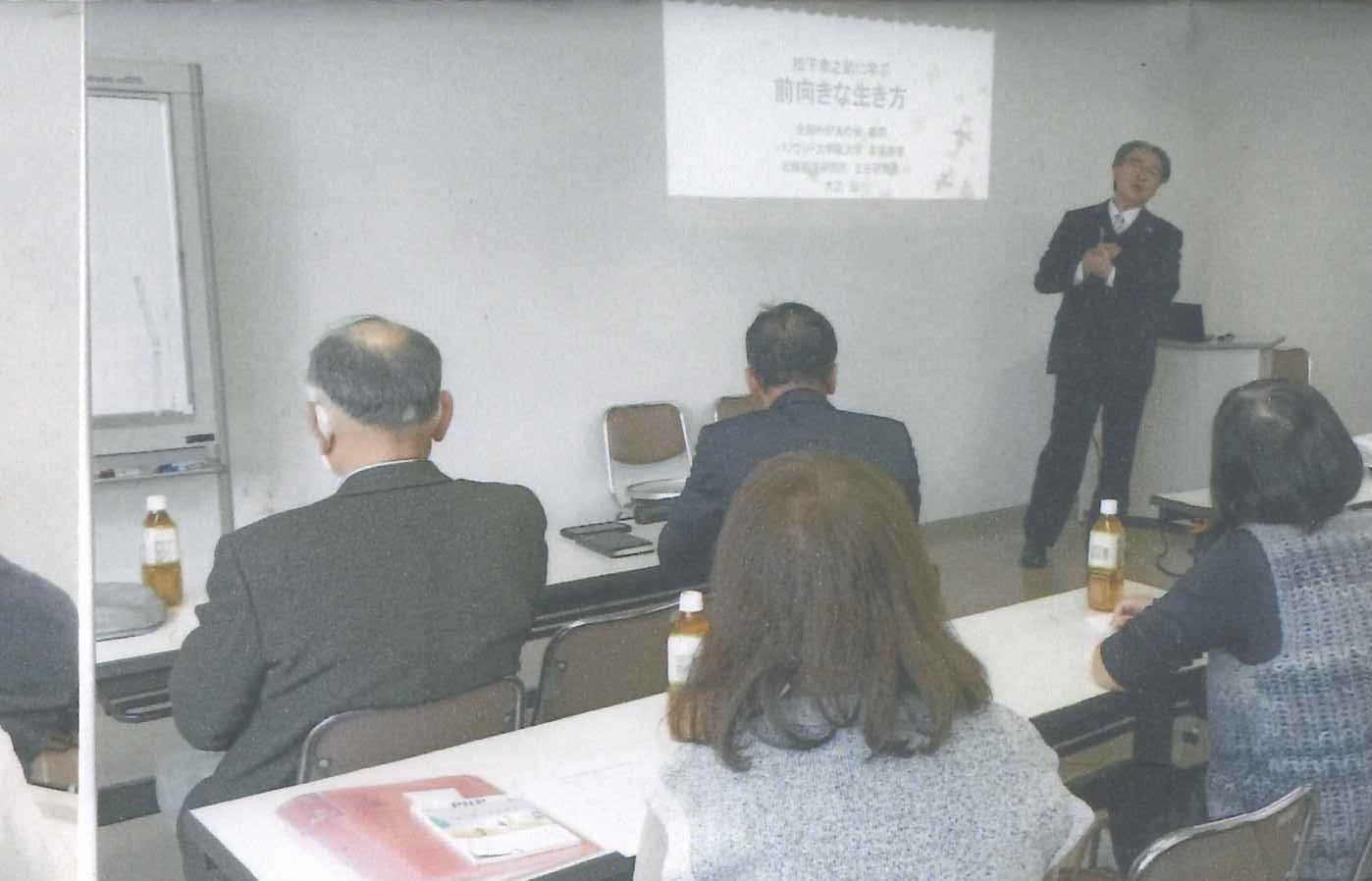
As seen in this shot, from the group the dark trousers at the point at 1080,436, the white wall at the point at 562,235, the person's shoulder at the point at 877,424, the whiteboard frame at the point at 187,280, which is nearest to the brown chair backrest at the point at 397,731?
the person's shoulder at the point at 877,424

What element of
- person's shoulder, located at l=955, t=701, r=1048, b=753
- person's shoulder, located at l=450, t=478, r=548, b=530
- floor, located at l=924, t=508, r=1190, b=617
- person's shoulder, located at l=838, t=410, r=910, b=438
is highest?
person's shoulder, located at l=838, t=410, r=910, b=438

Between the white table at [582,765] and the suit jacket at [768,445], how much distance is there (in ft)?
1.25

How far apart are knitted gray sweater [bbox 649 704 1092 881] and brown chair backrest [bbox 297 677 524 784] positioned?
0.64 meters

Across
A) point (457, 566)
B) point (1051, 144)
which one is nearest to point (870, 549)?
point (457, 566)

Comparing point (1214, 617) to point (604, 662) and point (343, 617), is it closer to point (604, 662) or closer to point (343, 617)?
point (604, 662)

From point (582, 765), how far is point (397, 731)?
0.81 ft

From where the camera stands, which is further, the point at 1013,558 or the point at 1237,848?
the point at 1013,558

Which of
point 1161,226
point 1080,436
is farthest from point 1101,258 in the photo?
point 1080,436

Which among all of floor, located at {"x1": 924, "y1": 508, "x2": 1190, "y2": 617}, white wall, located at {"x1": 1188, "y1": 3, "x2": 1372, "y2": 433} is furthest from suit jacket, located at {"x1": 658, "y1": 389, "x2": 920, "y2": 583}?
white wall, located at {"x1": 1188, "y1": 3, "x2": 1372, "y2": 433}

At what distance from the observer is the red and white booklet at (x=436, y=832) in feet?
3.79

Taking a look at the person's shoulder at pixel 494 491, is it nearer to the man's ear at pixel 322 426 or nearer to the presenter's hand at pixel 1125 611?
the man's ear at pixel 322 426

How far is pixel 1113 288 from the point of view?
446 centimetres

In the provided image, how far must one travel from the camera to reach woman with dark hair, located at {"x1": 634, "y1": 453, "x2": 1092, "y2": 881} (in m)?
0.92

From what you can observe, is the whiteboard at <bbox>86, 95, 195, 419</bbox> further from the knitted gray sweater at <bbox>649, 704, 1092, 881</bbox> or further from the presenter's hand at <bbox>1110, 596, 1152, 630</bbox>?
the knitted gray sweater at <bbox>649, 704, 1092, 881</bbox>
